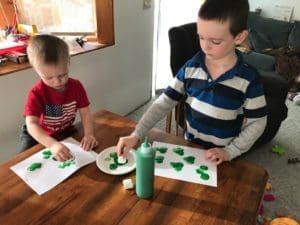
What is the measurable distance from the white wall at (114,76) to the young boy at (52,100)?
375 millimetres

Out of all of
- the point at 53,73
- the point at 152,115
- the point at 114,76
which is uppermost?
the point at 53,73

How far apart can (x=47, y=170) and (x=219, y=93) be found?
0.67 m

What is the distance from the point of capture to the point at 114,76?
229 centimetres

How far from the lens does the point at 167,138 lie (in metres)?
1.12

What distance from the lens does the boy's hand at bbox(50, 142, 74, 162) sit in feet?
3.16

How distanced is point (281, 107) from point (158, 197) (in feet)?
5.08

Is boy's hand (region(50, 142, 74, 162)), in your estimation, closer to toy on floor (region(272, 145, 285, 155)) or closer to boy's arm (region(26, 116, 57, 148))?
boy's arm (region(26, 116, 57, 148))

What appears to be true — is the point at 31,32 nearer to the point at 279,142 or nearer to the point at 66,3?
the point at 66,3

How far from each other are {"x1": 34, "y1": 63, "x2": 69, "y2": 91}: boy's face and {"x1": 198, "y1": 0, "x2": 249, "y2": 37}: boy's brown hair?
0.55 meters

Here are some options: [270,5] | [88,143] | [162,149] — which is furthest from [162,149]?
[270,5]

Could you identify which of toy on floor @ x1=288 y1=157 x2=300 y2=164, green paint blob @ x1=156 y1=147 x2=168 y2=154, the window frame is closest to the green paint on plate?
green paint blob @ x1=156 y1=147 x2=168 y2=154

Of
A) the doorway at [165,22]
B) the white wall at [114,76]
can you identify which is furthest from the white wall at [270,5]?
the white wall at [114,76]

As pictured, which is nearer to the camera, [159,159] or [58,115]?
[159,159]

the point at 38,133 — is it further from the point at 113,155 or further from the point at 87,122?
the point at 113,155
